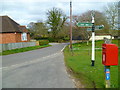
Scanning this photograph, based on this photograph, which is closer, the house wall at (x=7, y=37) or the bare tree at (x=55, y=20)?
the house wall at (x=7, y=37)

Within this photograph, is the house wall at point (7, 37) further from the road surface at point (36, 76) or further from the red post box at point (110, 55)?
the red post box at point (110, 55)

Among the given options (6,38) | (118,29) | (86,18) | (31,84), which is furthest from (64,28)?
(31,84)

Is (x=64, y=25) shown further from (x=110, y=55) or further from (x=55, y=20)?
(x=110, y=55)

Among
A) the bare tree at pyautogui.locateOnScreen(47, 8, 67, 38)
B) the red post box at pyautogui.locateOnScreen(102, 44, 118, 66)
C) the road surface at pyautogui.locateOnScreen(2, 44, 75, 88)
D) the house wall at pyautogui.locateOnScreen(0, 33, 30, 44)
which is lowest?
the road surface at pyautogui.locateOnScreen(2, 44, 75, 88)

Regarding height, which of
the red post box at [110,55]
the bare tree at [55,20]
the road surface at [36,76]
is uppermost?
the bare tree at [55,20]

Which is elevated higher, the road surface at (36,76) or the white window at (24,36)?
the white window at (24,36)

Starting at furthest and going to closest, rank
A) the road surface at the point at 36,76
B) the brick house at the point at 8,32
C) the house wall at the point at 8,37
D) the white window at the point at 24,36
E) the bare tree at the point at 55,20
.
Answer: the bare tree at the point at 55,20 < the white window at the point at 24,36 < the brick house at the point at 8,32 < the house wall at the point at 8,37 < the road surface at the point at 36,76

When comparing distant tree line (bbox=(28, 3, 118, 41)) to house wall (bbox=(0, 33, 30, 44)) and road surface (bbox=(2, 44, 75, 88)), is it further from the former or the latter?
road surface (bbox=(2, 44, 75, 88))

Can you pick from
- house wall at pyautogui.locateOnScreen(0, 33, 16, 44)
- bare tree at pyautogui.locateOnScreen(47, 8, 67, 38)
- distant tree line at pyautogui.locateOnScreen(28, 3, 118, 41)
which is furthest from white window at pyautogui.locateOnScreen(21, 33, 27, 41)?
bare tree at pyautogui.locateOnScreen(47, 8, 67, 38)

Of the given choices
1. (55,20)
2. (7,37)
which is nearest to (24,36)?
(7,37)

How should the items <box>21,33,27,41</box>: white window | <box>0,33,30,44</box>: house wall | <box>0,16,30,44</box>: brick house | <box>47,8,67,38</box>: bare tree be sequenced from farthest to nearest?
<box>47,8,67,38</box>: bare tree
<box>21,33,27,41</box>: white window
<box>0,16,30,44</box>: brick house
<box>0,33,30,44</box>: house wall

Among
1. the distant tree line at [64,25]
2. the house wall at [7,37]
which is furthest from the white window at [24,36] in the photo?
the distant tree line at [64,25]

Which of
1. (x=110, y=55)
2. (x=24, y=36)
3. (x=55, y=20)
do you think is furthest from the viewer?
(x=55, y=20)

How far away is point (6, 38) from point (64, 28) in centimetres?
3045
